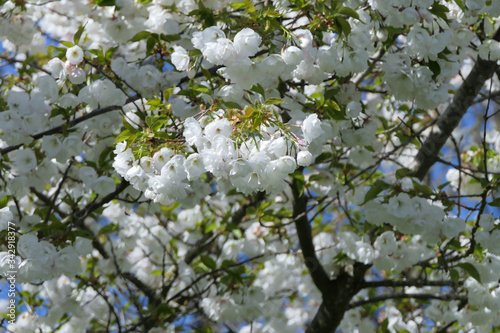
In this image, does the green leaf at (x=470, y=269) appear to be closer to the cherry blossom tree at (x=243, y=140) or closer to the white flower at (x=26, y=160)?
the cherry blossom tree at (x=243, y=140)

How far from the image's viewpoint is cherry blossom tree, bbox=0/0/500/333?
1.80 meters

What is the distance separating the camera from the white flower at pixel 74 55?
2.22 meters

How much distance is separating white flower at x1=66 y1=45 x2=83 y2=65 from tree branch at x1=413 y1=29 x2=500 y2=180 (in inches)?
65.6

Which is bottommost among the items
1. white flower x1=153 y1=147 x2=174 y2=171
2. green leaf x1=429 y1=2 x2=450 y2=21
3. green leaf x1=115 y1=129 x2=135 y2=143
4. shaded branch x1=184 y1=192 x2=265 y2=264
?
white flower x1=153 y1=147 x2=174 y2=171

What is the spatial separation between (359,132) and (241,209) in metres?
1.42

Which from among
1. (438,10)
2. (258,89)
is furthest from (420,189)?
(258,89)

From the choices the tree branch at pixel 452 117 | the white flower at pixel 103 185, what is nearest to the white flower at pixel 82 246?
the white flower at pixel 103 185

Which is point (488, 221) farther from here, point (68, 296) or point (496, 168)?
point (68, 296)

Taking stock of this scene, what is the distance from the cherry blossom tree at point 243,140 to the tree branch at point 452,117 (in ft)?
0.03

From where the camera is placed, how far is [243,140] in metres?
1.62

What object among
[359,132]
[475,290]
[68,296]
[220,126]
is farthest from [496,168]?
[68,296]

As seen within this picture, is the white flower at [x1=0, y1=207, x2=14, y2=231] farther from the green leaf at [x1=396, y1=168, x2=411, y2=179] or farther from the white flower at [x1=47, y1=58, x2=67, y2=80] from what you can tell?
the green leaf at [x1=396, y1=168, x2=411, y2=179]

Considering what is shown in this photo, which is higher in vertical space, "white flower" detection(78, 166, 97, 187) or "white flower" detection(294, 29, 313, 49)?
"white flower" detection(78, 166, 97, 187)

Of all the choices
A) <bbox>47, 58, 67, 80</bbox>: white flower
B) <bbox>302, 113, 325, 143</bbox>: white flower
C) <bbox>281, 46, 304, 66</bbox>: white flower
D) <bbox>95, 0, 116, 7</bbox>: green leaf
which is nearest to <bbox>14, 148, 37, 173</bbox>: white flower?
<bbox>47, 58, 67, 80</bbox>: white flower
